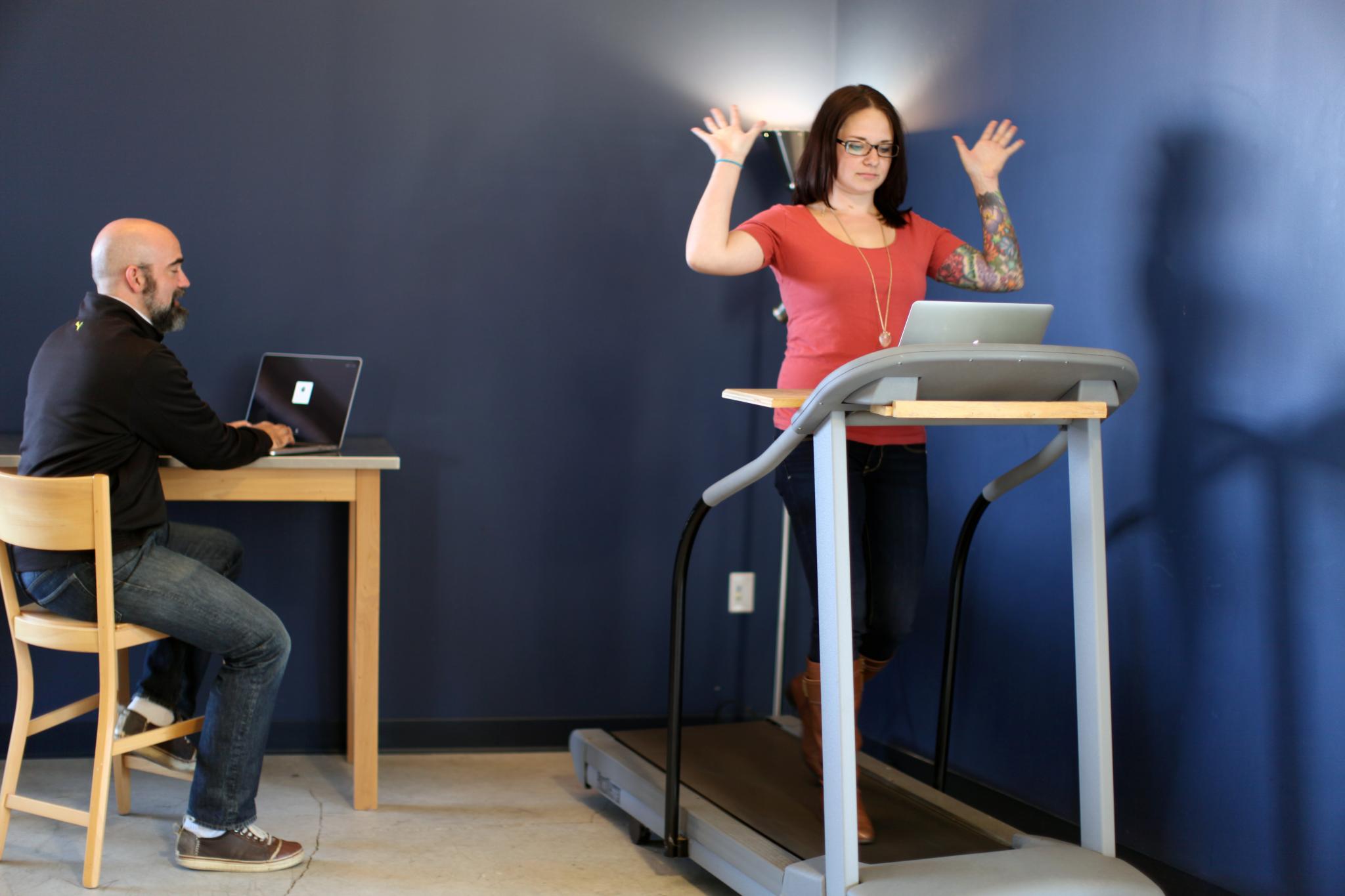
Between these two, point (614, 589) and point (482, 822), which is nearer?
point (482, 822)

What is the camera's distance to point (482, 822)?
2.90 m

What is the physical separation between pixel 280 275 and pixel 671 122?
117 centimetres

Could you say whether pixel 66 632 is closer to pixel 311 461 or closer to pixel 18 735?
pixel 18 735

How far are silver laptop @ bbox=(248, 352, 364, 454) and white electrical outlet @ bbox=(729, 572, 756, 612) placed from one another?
1.21 metres

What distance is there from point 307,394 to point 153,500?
25.4 inches

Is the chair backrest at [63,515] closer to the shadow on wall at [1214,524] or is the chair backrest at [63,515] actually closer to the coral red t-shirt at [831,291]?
the coral red t-shirt at [831,291]

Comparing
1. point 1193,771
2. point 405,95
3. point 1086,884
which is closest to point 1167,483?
point 1193,771

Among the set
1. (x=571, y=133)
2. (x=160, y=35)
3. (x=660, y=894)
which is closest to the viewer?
(x=660, y=894)

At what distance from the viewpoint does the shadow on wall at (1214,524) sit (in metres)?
2.13

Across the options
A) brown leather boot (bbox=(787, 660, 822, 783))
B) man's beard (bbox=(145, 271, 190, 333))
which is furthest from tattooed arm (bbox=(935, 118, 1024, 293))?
man's beard (bbox=(145, 271, 190, 333))

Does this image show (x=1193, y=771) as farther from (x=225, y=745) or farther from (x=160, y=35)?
(x=160, y=35)

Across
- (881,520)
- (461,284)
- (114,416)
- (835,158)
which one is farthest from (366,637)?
→ (835,158)

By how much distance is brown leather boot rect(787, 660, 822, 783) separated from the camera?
8.24ft

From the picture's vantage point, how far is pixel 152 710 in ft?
9.00
